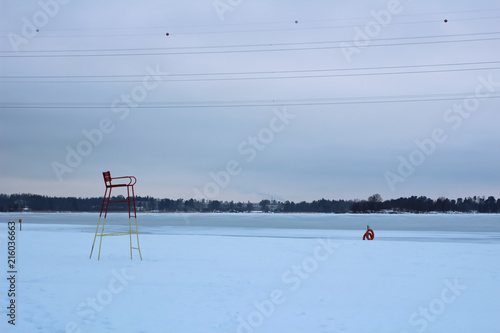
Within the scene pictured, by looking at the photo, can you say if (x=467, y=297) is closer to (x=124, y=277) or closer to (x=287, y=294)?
(x=287, y=294)

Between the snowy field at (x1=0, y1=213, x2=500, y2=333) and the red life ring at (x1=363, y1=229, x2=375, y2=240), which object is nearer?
the snowy field at (x1=0, y1=213, x2=500, y2=333)

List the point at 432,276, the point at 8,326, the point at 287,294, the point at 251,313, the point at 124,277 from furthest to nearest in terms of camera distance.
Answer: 1. the point at 432,276
2. the point at 124,277
3. the point at 287,294
4. the point at 251,313
5. the point at 8,326

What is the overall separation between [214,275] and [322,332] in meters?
5.24

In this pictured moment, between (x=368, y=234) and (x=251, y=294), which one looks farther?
(x=368, y=234)

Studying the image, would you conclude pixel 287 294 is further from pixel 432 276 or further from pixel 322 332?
pixel 432 276

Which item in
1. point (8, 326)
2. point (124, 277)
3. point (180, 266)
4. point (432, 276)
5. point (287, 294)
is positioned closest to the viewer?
point (8, 326)

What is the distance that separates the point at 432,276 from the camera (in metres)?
12.2

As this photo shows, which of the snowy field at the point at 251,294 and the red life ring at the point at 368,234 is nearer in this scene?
the snowy field at the point at 251,294

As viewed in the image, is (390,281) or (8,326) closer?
(8,326)

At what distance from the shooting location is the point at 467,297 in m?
9.82

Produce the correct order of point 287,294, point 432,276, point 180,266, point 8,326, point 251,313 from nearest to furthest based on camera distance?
point 8,326 < point 251,313 < point 287,294 < point 432,276 < point 180,266

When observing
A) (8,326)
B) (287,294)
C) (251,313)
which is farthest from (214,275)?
(8,326)

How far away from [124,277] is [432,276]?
8530 millimetres

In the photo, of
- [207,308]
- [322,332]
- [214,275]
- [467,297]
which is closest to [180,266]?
[214,275]
